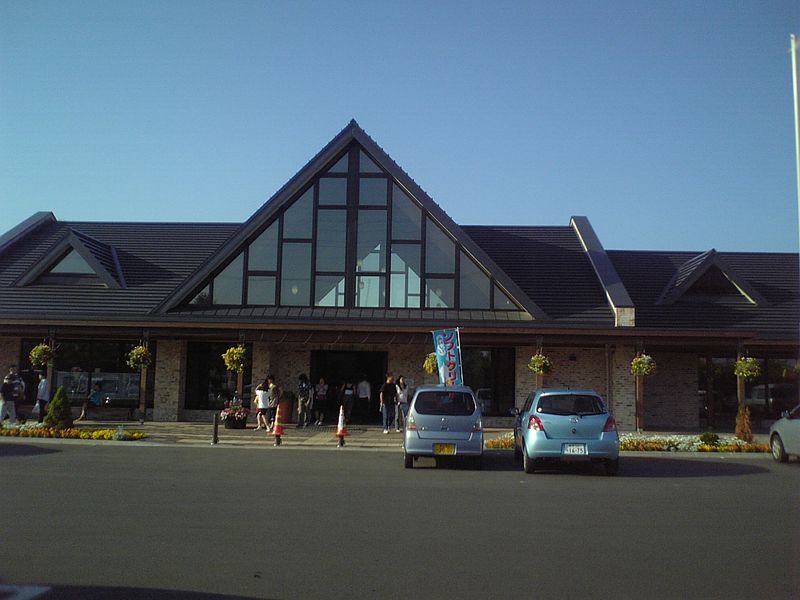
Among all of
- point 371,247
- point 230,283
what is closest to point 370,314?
point 371,247

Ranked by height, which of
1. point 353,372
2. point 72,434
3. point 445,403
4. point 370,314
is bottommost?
point 72,434

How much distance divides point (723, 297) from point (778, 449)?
11458mm

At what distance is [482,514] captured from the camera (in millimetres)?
9352

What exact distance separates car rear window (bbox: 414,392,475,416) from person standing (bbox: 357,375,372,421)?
31.6 ft

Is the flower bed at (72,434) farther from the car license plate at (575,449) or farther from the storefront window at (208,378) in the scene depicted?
the car license plate at (575,449)

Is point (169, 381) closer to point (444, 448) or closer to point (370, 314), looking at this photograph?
point (370, 314)

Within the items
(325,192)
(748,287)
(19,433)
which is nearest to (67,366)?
(19,433)

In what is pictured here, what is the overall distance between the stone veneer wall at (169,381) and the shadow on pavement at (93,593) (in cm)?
1942

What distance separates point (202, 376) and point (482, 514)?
17882 mm

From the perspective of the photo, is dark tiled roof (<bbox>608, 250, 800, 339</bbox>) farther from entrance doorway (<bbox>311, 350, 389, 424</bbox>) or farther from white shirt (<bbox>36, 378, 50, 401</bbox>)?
white shirt (<bbox>36, 378, 50, 401</bbox>)

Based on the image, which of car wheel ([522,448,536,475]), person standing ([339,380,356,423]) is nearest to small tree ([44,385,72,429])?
person standing ([339,380,356,423])

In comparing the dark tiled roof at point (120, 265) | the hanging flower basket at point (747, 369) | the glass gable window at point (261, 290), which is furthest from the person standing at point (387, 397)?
the hanging flower basket at point (747, 369)

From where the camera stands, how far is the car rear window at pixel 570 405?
1395 centimetres

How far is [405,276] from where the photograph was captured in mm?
24766
